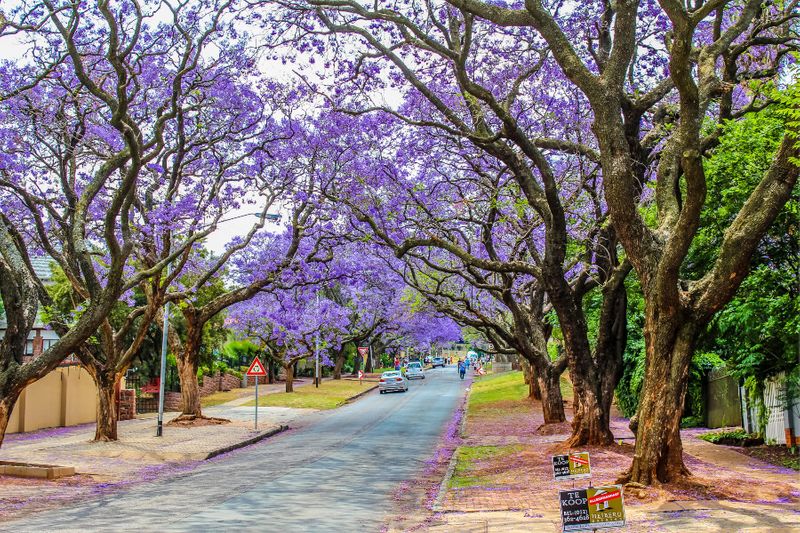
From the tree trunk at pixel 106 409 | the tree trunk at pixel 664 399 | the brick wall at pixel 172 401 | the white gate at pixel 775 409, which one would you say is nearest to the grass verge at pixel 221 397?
the brick wall at pixel 172 401

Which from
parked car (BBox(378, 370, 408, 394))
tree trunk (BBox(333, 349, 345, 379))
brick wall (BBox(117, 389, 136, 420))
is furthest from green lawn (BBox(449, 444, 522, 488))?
tree trunk (BBox(333, 349, 345, 379))

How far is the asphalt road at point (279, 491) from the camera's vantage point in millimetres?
9375

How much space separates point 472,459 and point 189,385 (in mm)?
13052

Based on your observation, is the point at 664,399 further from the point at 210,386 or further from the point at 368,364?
the point at 368,364

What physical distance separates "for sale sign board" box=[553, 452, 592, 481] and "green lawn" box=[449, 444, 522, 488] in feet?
14.5

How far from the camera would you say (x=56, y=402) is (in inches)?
1008

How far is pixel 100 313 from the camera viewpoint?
1400cm

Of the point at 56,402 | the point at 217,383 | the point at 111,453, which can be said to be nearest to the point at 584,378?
the point at 111,453

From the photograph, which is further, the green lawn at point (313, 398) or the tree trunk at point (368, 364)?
the tree trunk at point (368, 364)

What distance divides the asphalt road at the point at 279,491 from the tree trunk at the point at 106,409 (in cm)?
337

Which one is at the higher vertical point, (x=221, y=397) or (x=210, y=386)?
(x=210, y=386)

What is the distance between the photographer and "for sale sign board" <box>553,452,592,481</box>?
8.23 m

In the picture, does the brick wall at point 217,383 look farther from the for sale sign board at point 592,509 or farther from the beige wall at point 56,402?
the for sale sign board at point 592,509

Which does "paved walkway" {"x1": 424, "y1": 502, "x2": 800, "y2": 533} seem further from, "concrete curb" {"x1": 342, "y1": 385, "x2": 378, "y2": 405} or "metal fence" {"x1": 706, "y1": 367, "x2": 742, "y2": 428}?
"concrete curb" {"x1": 342, "y1": 385, "x2": 378, "y2": 405}
